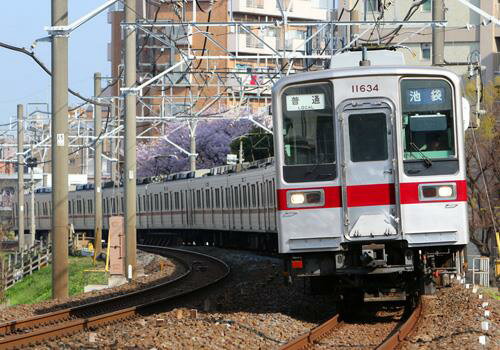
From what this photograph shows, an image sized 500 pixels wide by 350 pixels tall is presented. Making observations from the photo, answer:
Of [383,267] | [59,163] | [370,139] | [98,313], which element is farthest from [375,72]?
[59,163]

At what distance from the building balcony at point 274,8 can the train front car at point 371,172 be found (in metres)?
63.1

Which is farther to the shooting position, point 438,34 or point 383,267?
point 438,34

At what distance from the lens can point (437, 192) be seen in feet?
39.5

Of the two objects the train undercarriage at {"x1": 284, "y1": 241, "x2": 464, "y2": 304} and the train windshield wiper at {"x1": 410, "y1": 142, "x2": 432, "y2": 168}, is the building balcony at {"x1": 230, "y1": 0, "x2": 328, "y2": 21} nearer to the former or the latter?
the train undercarriage at {"x1": 284, "y1": 241, "x2": 464, "y2": 304}

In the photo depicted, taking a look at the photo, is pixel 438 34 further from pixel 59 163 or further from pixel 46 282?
pixel 46 282

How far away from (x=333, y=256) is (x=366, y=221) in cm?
55

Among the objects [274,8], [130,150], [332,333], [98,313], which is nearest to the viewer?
[332,333]

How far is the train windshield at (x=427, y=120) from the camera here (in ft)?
39.8

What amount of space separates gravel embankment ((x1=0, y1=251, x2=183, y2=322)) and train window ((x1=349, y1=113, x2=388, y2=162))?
19.6 feet

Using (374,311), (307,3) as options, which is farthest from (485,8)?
(374,311)

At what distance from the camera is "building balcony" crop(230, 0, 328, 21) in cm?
7556

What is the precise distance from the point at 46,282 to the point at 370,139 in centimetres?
1940


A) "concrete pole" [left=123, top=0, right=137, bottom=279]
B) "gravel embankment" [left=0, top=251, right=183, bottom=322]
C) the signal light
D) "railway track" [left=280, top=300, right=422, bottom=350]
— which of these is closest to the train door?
the signal light

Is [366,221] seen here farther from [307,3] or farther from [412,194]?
[307,3]
